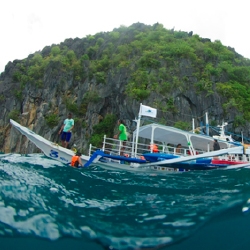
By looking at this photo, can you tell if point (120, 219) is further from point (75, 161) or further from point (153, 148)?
point (153, 148)

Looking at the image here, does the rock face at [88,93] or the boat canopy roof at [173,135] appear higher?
the rock face at [88,93]

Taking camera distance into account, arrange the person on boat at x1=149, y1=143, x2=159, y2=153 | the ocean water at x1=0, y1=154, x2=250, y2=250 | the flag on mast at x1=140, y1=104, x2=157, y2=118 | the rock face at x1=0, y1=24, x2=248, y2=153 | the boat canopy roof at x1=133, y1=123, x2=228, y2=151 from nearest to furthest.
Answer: the ocean water at x1=0, y1=154, x2=250, y2=250 → the person on boat at x1=149, y1=143, x2=159, y2=153 → the flag on mast at x1=140, y1=104, x2=157, y2=118 → the boat canopy roof at x1=133, y1=123, x2=228, y2=151 → the rock face at x1=0, y1=24, x2=248, y2=153

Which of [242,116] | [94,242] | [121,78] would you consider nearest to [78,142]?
[121,78]

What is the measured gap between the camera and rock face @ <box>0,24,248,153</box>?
97.7 feet

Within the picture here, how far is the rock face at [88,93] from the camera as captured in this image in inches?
1172

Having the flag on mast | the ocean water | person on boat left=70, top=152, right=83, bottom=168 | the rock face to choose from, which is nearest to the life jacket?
person on boat left=70, top=152, right=83, bottom=168

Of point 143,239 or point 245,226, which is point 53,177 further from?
point 245,226

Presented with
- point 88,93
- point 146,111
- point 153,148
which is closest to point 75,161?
point 153,148

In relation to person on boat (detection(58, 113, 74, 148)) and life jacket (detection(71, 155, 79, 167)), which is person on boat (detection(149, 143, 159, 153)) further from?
person on boat (detection(58, 113, 74, 148))

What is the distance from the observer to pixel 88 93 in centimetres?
3647

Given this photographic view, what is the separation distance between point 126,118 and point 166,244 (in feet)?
88.3

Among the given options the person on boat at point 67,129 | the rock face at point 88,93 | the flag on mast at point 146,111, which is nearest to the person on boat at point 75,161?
the person on boat at point 67,129

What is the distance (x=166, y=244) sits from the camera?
434 cm

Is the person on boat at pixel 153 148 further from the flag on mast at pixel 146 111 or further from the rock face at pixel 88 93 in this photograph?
the rock face at pixel 88 93
